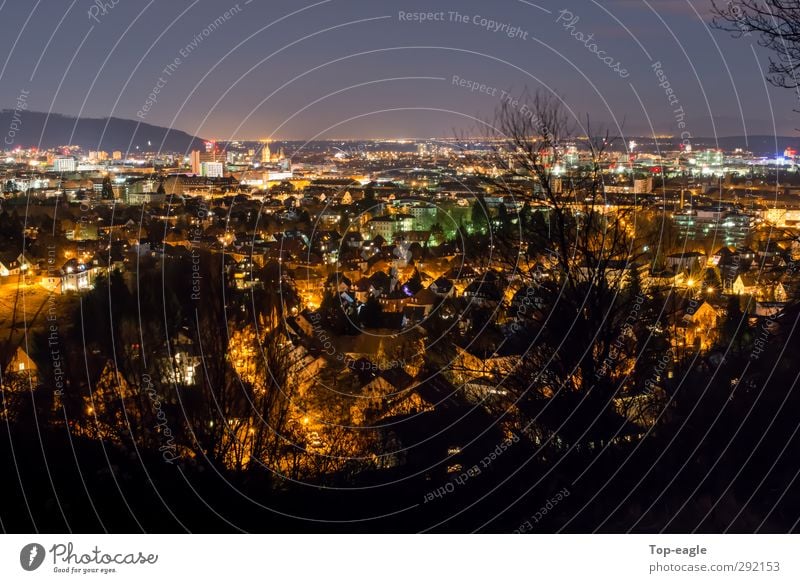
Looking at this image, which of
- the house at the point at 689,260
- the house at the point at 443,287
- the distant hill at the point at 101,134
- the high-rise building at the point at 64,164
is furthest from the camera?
the high-rise building at the point at 64,164

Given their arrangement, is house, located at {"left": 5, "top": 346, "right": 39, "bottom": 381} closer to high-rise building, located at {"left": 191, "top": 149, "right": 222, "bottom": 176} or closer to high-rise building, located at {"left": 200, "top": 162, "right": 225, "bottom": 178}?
high-rise building, located at {"left": 200, "top": 162, "right": 225, "bottom": 178}

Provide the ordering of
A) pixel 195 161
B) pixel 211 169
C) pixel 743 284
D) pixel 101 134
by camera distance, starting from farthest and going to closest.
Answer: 1. pixel 195 161
2. pixel 211 169
3. pixel 101 134
4. pixel 743 284

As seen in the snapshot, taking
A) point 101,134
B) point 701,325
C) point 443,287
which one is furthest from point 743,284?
point 101,134

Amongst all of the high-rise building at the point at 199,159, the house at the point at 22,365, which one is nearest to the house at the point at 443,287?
the house at the point at 22,365

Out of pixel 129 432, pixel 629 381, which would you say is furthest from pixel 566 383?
pixel 129 432

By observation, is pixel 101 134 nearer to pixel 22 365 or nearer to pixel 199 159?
pixel 199 159

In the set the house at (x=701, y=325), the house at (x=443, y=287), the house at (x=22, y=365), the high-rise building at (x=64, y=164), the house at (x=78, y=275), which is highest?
the high-rise building at (x=64, y=164)

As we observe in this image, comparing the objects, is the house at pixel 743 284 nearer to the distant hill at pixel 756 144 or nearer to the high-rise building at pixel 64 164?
the distant hill at pixel 756 144

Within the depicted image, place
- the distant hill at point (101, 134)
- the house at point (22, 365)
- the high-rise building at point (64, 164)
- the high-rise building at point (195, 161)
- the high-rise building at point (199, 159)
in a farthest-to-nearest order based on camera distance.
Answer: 1. the high-rise building at point (195, 161)
2. the high-rise building at point (199, 159)
3. the high-rise building at point (64, 164)
4. the distant hill at point (101, 134)
5. the house at point (22, 365)
